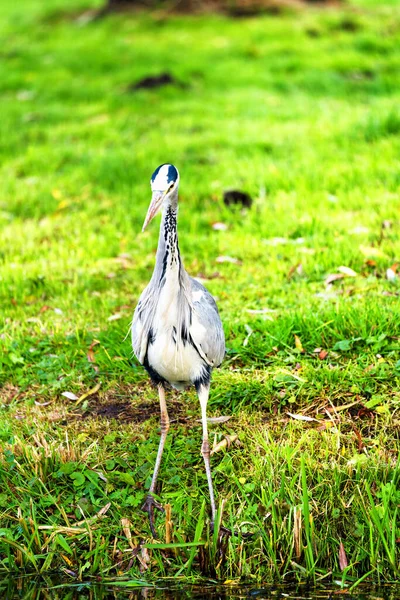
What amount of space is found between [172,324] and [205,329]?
0.71 feet

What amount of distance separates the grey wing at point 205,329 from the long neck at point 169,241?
0.30m

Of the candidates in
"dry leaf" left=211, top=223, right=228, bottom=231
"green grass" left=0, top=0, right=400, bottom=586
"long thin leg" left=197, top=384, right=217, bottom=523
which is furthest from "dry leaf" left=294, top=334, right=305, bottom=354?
"dry leaf" left=211, top=223, right=228, bottom=231

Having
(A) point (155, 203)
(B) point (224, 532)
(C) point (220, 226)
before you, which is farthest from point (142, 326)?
(C) point (220, 226)

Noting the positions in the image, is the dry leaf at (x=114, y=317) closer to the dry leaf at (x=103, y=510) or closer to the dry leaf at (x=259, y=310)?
the dry leaf at (x=259, y=310)

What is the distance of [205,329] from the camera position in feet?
12.2

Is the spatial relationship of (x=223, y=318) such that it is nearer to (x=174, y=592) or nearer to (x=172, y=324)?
(x=172, y=324)

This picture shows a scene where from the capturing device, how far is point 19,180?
8.17m

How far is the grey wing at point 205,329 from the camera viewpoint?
3.69 meters

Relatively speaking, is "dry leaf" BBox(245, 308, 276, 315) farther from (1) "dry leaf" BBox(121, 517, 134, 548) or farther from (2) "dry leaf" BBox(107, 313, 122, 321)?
(1) "dry leaf" BBox(121, 517, 134, 548)

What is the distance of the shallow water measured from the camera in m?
3.39

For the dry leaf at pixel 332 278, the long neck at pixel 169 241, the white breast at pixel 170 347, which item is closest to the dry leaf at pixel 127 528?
the white breast at pixel 170 347

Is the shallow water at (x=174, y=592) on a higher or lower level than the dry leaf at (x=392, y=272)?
lower

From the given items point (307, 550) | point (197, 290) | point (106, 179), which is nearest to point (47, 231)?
point (106, 179)

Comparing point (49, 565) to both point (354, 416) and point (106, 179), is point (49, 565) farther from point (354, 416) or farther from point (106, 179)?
point (106, 179)
